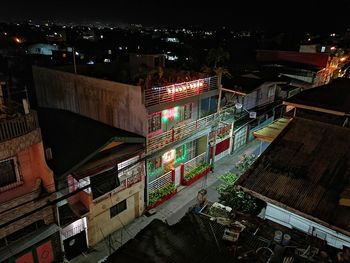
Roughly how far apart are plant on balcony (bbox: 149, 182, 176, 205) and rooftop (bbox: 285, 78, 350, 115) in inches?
436

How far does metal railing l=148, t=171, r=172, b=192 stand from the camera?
840 inches

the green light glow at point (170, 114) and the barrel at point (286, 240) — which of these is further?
the green light glow at point (170, 114)

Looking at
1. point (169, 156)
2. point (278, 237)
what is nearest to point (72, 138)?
point (169, 156)

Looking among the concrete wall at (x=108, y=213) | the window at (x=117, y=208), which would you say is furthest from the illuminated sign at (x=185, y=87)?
the window at (x=117, y=208)

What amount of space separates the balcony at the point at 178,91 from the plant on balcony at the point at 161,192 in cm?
710

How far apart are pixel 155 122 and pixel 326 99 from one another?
11835 mm

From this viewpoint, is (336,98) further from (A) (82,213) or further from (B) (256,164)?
(A) (82,213)

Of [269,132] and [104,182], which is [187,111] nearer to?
[269,132]

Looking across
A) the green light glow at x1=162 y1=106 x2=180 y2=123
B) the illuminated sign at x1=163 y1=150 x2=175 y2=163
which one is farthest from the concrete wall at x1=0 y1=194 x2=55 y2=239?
the illuminated sign at x1=163 y1=150 x2=175 y2=163

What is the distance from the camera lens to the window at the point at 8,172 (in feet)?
42.0

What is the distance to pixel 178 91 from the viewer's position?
21.1m

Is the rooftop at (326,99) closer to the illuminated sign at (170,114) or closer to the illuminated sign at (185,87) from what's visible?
the illuminated sign at (185,87)

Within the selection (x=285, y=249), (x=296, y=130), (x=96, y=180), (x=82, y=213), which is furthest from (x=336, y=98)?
(x=82, y=213)

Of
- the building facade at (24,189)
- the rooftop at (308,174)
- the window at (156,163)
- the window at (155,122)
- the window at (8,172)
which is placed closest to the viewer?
the rooftop at (308,174)
